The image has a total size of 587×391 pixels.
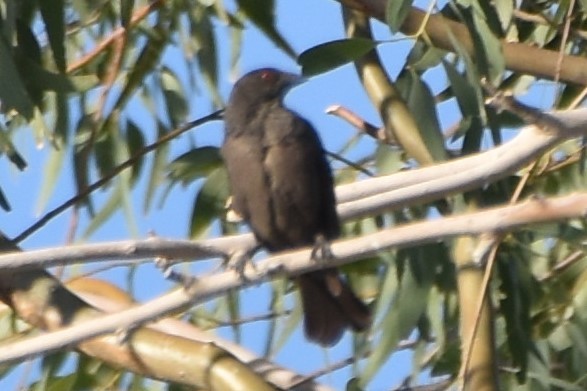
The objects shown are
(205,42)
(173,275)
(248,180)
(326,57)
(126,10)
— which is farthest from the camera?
(205,42)

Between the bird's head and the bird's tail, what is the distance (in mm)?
369

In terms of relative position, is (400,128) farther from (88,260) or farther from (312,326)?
(88,260)

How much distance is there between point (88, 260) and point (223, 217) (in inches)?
44.4

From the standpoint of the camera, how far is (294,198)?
3135mm

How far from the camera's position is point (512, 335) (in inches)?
113

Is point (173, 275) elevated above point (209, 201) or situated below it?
above

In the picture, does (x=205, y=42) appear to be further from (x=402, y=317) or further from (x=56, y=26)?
(x=402, y=317)

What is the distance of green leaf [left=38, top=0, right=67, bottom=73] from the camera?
2834mm

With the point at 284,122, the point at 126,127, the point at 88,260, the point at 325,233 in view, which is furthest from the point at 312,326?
the point at 88,260

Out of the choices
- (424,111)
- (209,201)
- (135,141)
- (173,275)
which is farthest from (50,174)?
(173,275)

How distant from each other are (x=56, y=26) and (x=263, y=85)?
0.62 m

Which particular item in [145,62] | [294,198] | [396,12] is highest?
[396,12]

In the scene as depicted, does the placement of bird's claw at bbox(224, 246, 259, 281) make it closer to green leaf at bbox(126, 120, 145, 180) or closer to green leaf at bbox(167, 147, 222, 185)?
green leaf at bbox(167, 147, 222, 185)

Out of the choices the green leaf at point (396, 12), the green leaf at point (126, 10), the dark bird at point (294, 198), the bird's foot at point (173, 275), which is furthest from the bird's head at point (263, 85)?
the bird's foot at point (173, 275)
